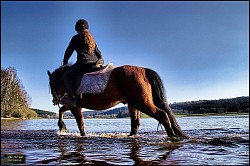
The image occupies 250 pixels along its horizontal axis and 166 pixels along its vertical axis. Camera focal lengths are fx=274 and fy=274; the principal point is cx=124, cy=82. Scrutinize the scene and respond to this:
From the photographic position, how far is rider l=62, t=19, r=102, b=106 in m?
7.91

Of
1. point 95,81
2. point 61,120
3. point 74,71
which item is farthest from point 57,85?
point 95,81

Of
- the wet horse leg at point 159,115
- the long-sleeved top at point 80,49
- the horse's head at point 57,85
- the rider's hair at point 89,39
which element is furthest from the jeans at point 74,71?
the wet horse leg at point 159,115

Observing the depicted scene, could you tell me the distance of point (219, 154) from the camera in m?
4.22

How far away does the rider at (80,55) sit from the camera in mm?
7906

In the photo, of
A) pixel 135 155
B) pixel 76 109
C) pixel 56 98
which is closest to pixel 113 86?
pixel 76 109

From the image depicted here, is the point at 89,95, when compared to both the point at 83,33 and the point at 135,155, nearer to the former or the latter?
the point at 83,33

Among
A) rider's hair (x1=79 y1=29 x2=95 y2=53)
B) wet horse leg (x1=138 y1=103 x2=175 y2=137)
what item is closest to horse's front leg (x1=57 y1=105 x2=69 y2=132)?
rider's hair (x1=79 y1=29 x2=95 y2=53)

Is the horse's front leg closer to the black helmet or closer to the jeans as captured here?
the jeans

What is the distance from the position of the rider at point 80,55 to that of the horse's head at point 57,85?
287 mm

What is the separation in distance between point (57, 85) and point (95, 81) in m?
1.54

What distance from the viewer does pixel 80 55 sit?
806 cm

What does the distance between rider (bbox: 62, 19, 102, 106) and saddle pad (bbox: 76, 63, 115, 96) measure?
0.88 ft

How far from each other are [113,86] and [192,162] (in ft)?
13.1

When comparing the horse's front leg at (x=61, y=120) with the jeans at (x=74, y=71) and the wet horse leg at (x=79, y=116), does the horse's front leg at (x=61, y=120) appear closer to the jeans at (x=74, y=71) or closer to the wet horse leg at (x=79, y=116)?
the wet horse leg at (x=79, y=116)
